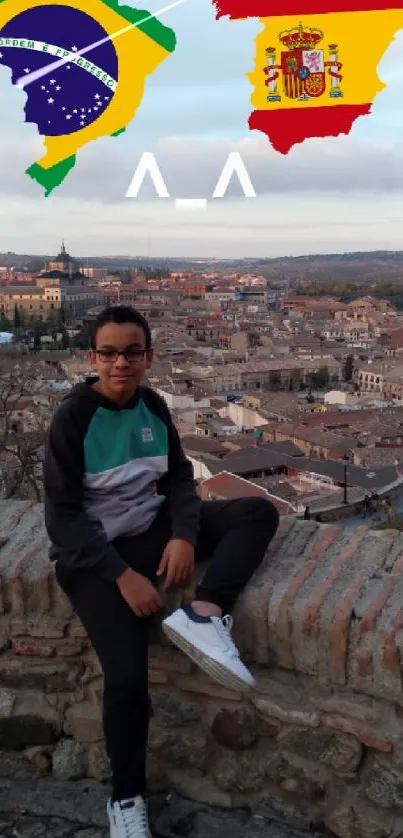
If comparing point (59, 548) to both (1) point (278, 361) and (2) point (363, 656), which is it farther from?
(1) point (278, 361)

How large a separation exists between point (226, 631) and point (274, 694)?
0.60 ft

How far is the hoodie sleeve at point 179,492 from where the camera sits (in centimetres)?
166

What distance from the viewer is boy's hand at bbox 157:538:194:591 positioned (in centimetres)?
159

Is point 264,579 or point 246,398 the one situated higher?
point 264,579

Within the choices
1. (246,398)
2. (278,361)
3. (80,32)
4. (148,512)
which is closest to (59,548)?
(148,512)

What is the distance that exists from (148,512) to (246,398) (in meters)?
25.4

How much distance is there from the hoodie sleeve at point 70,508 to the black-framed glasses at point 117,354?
0.43ft

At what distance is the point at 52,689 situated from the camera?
1.73 m

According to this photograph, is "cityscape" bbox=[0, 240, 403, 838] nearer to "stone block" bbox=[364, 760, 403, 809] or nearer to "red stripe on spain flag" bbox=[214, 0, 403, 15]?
"stone block" bbox=[364, 760, 403, 809]

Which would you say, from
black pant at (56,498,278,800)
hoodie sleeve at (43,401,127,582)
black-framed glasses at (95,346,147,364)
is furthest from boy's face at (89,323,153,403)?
black pant at (56,498,278,800)

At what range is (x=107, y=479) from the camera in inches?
64.5

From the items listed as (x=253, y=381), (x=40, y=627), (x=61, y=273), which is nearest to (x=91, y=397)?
(x=40, y=627)

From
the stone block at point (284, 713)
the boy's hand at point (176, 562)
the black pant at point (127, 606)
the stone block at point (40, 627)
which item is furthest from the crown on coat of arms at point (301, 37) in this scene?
the stone block at point (284, 713)

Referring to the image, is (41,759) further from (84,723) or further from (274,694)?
(274,694)
